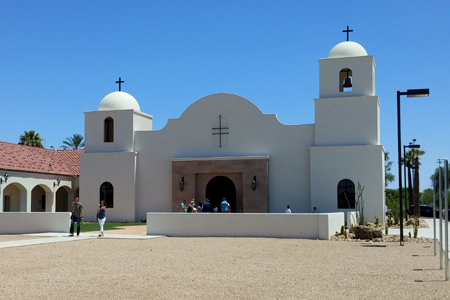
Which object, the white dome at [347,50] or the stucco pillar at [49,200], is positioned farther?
the stucco pillar at [49,200]

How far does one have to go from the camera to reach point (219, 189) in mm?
31562

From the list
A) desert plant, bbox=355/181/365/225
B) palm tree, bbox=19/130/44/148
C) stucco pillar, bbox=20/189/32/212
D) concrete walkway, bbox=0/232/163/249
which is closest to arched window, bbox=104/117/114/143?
stucco pillar, bbox=20/189/32/212

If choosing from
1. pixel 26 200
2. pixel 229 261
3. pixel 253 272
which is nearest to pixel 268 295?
pixel 253 272

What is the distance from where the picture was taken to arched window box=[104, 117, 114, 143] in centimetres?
3425

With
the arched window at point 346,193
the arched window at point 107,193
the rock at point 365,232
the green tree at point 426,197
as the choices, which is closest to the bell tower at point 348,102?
the arched window at point 346,193

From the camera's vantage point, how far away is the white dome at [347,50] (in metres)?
30.0

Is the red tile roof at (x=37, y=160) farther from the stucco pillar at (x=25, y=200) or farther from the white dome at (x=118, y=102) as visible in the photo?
the white dome at (x=118, y=102)

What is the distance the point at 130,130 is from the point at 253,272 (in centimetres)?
2230

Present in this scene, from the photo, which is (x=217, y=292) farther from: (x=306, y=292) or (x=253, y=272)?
(x=253, y=272)

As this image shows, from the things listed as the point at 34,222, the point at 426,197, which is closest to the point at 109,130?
the point at 34,222

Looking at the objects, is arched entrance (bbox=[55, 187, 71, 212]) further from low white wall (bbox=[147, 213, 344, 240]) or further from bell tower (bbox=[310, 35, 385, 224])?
bell tower (bbox=[310, 35, 385, 224])

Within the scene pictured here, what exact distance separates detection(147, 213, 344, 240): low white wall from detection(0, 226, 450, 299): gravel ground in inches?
91.9

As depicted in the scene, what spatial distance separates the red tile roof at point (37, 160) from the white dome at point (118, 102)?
19.1 ft

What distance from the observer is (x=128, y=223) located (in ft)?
105
